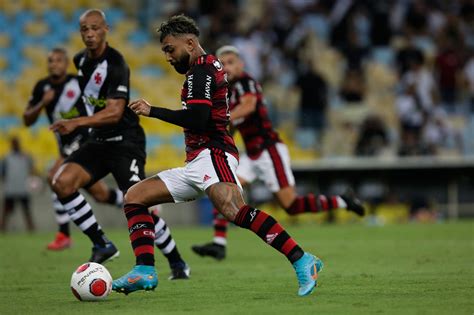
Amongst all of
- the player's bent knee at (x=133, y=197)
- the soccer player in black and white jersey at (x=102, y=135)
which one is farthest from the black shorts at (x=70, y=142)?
the player's bent knee at (x=133, y=197)

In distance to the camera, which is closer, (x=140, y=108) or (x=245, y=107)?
(x=140, y=108)

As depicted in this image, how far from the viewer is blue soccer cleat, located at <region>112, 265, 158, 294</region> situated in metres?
8.52

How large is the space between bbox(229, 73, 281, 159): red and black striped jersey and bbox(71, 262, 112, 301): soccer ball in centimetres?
523

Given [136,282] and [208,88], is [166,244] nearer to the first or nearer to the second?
[136,282]

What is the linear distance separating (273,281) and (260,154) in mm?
4267

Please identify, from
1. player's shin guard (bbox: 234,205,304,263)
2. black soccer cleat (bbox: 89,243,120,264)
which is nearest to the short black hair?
player's shin guard (bbox: 234,205,304,263)

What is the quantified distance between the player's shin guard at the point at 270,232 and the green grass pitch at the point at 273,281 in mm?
388

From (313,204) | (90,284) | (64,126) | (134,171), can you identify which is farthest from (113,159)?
(313,204)

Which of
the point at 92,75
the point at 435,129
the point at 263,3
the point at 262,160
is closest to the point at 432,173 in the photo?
the point at 435,129

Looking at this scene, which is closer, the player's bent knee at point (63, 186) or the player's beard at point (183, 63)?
the player's beard at point (183, 63)

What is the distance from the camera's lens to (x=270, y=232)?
27.5ft

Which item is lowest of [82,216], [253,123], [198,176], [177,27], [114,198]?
[114,198]

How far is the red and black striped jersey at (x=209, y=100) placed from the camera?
8.53 meters

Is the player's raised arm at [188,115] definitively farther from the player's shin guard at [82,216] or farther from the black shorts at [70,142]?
the black shorts at [70,142]
